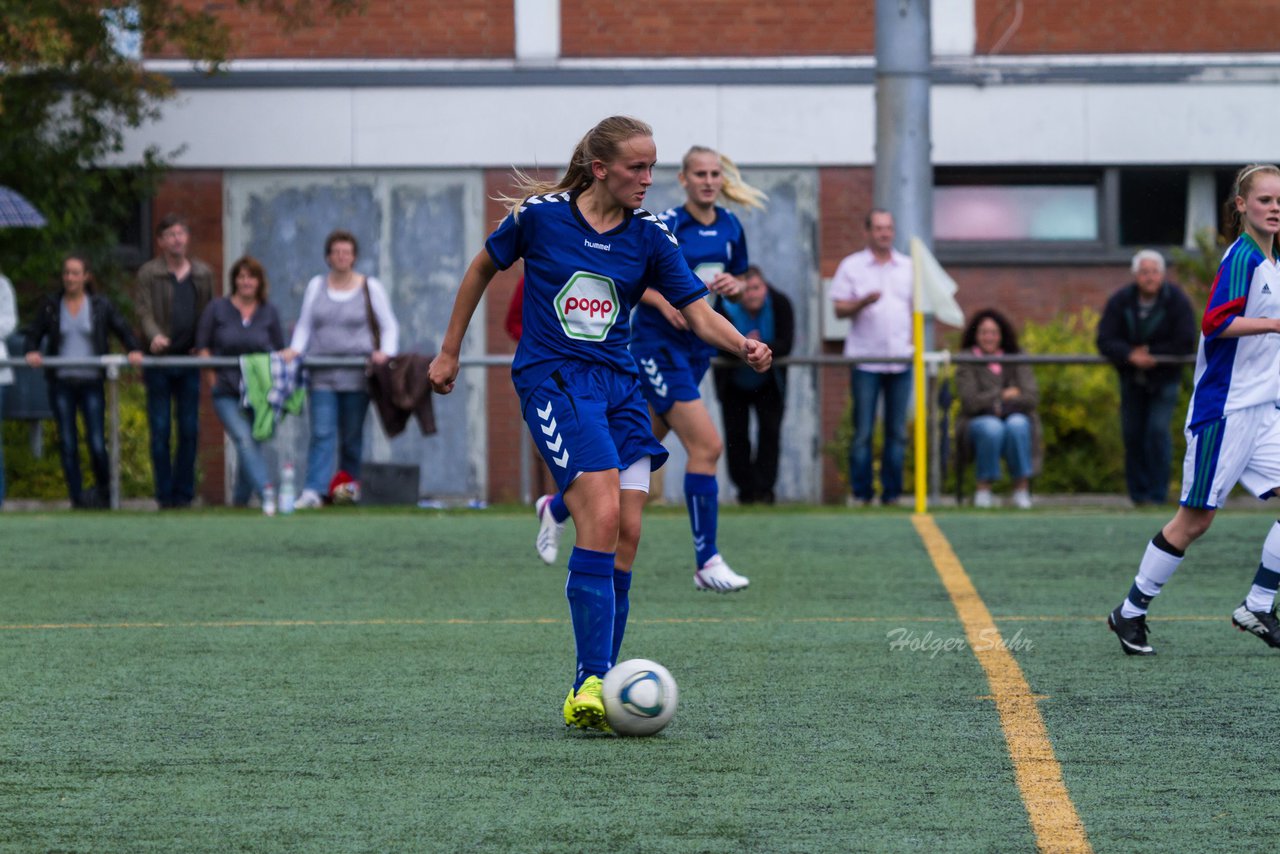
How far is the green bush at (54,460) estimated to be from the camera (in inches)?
630

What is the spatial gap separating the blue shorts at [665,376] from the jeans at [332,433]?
17.5ft

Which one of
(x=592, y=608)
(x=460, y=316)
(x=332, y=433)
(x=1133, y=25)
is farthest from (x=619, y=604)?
(x=1133, y=25)

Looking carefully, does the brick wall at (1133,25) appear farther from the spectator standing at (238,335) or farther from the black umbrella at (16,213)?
the black umbrella at (16,213)

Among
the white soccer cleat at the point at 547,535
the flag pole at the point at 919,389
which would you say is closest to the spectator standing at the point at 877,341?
the flag pole at the point at 919,389

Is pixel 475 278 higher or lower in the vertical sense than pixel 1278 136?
lower

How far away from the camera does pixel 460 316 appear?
654cm

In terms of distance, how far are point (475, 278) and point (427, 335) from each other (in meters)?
13.5

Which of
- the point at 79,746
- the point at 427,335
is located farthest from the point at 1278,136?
the point at 79,746

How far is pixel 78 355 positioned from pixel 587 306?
9.39 meters

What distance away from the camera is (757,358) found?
6.33 metres

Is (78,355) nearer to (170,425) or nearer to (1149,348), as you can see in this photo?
(170,425)

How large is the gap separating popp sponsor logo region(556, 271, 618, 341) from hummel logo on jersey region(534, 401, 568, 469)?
0.25 metres

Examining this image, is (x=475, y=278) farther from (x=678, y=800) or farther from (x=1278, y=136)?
(x=1278, y=136)

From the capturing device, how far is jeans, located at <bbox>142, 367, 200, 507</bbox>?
14.9 m
